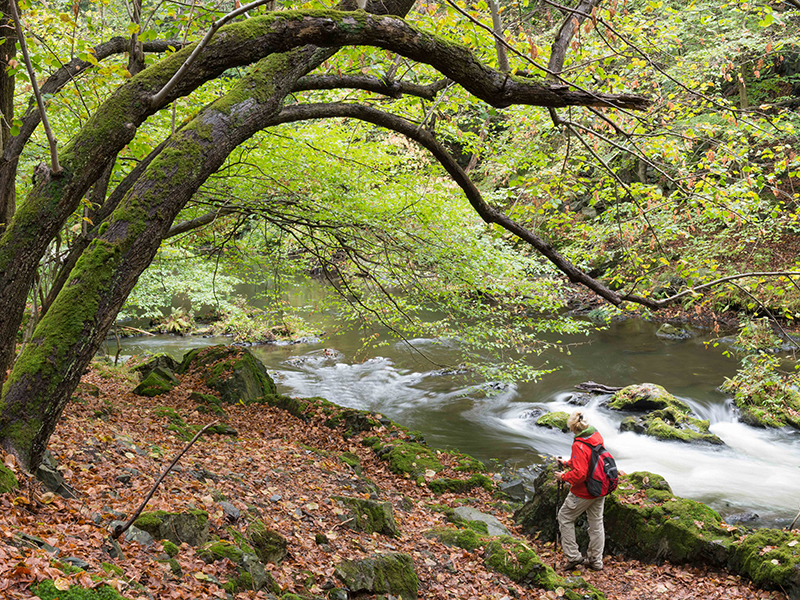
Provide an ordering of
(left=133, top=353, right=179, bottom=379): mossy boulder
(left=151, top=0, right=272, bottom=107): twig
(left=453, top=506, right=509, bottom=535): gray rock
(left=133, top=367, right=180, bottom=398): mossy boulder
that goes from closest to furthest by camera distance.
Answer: (left=151, top=0, right=272, bottom=107): twig → (left=453, top=506, right=509, bottom=535): gray rock → (left=133, top=367, right=180, bottom=398): mossy boulder → (left=133, top=353, right=179, bottom=379): mossy boulder

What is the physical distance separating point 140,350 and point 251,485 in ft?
51.4

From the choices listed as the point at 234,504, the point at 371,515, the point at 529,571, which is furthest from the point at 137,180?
the point at 529,571

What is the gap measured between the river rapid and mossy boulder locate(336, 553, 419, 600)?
4.54 metres

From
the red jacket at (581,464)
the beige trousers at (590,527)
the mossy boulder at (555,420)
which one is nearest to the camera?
the red jacket at (581,464)

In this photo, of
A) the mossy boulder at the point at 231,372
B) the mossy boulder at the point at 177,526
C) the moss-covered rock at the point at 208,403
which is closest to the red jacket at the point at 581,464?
the mossy boulder at the point at 177,526

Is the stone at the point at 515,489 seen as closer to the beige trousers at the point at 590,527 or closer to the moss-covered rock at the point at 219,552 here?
the beige trousers at the point at 590,527

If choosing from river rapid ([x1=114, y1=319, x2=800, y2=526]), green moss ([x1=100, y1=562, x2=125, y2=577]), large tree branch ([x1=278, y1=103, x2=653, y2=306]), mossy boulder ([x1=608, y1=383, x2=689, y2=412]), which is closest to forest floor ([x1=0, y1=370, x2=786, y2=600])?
green moss ([x1=100, y1=562, x2=125, y2=577])

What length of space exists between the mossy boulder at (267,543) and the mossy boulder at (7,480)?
5.59 feet

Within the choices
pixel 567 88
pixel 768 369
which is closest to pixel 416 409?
pixel 768 369

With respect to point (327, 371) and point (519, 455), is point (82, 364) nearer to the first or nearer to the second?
point (519, 455)

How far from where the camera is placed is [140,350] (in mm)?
18812

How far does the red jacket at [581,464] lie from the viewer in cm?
602

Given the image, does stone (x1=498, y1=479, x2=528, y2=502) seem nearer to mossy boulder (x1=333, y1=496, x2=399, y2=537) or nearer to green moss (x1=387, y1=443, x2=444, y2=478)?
green moss (x1=387, y1=443, x2=444, y2=478)

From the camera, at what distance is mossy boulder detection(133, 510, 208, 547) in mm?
3456
